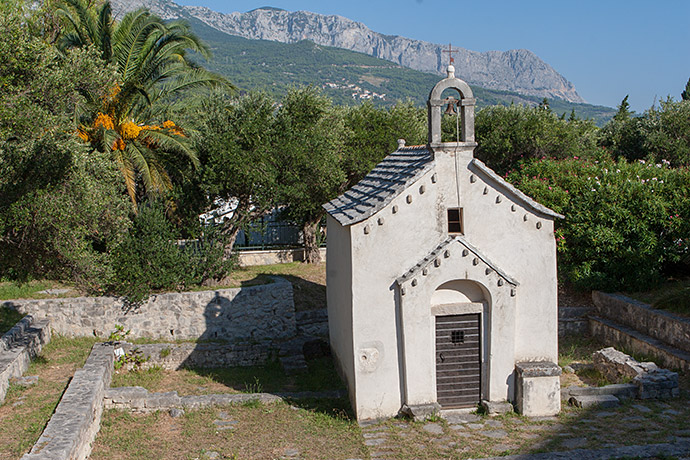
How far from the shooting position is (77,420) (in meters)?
10.1

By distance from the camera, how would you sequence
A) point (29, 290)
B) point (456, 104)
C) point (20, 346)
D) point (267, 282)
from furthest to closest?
point (267, 282)
point (29, 290)
point (20, 346)
point (456, 104)

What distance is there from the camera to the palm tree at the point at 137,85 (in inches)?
728

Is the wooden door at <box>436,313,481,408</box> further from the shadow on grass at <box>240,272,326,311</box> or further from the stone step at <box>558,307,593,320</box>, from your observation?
the shadow on grass at <box>240,272,326,311</box>

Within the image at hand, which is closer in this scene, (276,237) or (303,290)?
(303,290)

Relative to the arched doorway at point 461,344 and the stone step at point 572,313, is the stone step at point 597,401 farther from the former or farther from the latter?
the stone step at point 572,313

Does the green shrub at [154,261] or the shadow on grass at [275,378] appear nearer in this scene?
the shadow on grass at [275,378]

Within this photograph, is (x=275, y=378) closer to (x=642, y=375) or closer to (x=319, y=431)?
(x=319, y=431)

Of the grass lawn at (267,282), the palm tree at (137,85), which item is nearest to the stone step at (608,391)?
the grass lawn at (267,282)

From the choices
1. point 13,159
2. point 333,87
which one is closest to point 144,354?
point 13,159

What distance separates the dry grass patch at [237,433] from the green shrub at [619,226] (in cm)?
956

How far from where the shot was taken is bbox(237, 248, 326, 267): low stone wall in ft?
80.6

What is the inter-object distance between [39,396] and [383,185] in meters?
8.46

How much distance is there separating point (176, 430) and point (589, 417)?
801 centimetres

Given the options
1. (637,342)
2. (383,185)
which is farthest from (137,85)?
(637,342)
